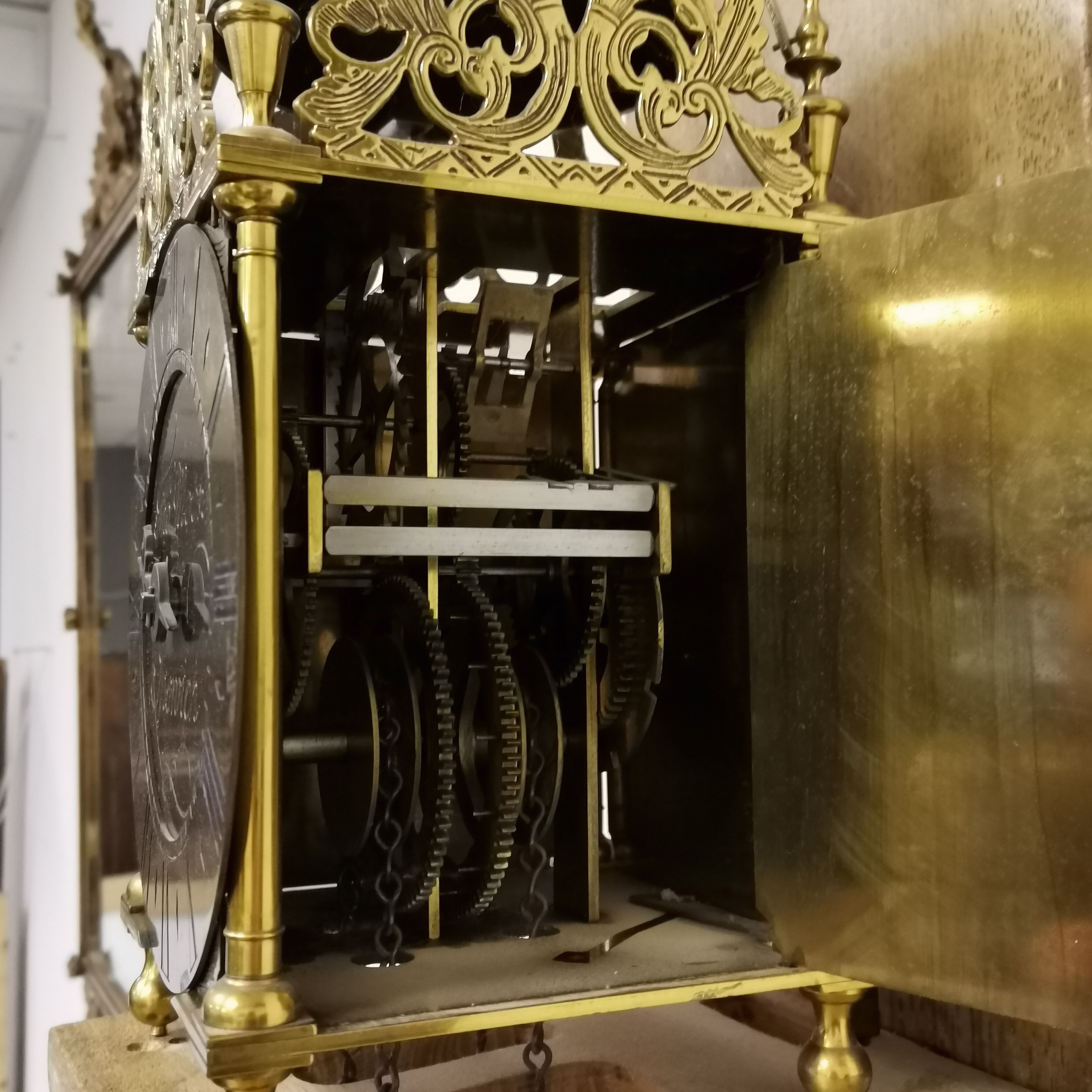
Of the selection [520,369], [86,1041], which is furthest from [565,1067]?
[520,369]

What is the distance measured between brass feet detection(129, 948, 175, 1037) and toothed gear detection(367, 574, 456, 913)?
0.29 m

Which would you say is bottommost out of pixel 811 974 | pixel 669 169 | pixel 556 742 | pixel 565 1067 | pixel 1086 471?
pixel 565 1067

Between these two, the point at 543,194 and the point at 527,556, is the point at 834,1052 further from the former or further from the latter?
the point at 543,194

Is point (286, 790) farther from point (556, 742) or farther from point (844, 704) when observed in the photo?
point (844, 704)

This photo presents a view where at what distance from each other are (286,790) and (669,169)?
→ 2.10 ft

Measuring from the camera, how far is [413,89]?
2.54 ft

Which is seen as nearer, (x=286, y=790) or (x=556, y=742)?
(x=556, y=742)

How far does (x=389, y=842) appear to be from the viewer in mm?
875

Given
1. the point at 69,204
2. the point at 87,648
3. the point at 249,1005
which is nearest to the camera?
the point at 249,1005

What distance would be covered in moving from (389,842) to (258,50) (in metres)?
0.55

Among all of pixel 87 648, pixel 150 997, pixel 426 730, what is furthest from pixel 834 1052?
pixel 87 648

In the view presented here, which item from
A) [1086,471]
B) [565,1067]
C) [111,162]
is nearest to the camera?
[1086,471]

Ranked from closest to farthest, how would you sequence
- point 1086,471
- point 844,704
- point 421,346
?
point 1086,471
point 844,704
point 421,346

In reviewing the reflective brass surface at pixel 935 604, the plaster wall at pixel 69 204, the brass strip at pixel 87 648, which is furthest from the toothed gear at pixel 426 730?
the brass strip at pixel 87 648
